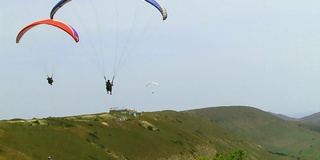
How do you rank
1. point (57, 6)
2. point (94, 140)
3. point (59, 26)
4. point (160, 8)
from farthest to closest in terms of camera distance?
point (94, 140) → point (59, 26) → point (160, 8) → point (57, 6)

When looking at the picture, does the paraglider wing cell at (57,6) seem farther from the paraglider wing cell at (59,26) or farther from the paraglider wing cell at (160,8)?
the paraglider wing cell at (160,8)

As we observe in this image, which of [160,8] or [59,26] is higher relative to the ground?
[160,8]

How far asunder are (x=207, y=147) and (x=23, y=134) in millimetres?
59692

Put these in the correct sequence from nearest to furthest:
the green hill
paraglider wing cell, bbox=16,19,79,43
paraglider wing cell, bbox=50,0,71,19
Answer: paraglider wing cell, bbox=50,0,71,19, paraglider wing cell, bbox=16,19,79,43, the green hill

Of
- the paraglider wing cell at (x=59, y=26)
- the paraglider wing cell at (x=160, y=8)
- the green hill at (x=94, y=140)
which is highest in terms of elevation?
the paraglider wing cell at (x=160, y=8)

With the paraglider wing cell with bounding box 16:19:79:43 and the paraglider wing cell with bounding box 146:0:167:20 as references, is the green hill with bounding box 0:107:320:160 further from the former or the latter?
the paraglider wing cell with bounding box 146:0:167:20

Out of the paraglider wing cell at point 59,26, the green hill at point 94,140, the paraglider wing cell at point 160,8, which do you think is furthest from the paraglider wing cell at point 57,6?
the green hill at point 94,140

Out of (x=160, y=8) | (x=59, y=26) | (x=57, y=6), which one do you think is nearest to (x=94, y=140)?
(x=59, y=26)

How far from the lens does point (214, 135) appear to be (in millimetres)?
144250

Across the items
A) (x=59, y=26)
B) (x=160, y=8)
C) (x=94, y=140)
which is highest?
(x=160, y=8)

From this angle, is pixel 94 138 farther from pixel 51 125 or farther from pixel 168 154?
pixel 168 154

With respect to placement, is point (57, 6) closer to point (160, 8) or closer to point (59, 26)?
point (59, 26)

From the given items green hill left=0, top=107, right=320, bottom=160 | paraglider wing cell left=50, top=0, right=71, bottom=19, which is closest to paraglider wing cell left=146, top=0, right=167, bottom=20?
paraglider wing cell left=50, top=0, right=71, bottom=19

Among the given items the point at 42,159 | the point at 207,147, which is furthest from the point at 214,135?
the point at 42,159
